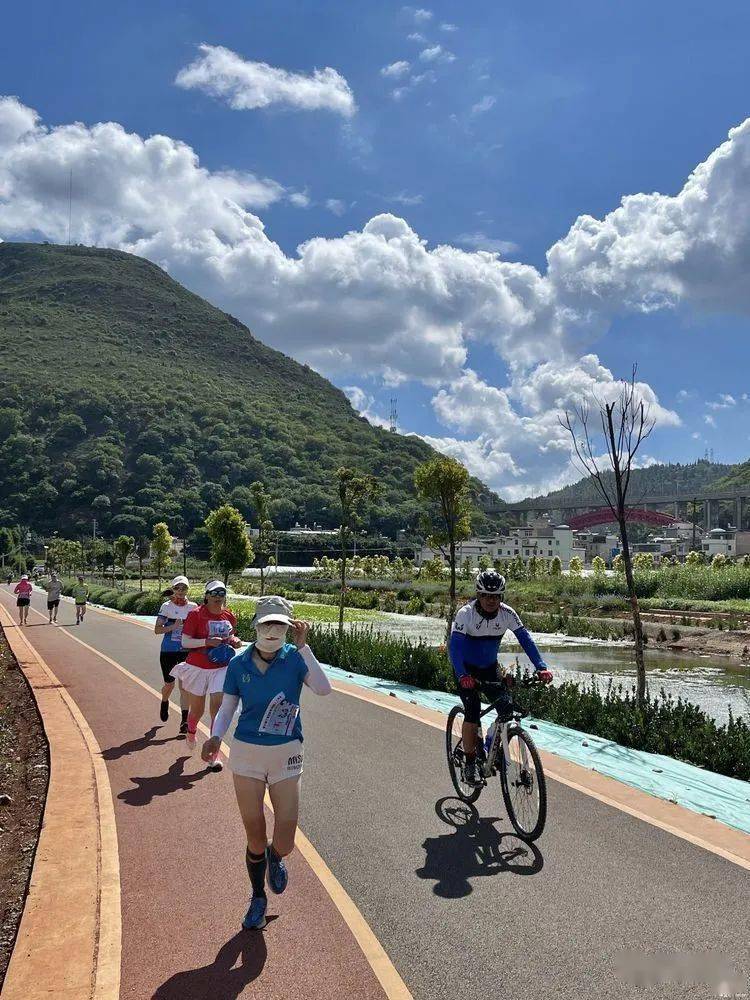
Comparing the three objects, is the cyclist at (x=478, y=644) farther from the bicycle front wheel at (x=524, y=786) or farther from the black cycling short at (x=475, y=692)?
the bicycle front wheel at (x=524, y=786)

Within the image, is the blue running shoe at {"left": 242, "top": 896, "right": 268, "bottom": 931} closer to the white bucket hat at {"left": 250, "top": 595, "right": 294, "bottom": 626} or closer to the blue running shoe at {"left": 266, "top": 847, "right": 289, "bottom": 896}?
the blue running shoe at {"left": 266, "top": 847, "right": 289, "bottom": 896}

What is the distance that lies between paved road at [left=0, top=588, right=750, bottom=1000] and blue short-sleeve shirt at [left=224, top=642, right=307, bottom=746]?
103 centimetres

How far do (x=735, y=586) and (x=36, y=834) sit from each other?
4405cm

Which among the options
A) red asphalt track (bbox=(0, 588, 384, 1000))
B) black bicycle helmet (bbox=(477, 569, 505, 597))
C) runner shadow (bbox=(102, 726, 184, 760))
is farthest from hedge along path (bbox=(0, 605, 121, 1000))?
black bicycle helmet (bbox=(477, 569, 505, 597))

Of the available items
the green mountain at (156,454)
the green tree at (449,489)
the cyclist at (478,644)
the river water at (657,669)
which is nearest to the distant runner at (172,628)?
the cyclist at (478,644)

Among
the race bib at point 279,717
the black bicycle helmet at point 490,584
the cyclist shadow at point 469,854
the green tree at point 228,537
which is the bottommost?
the cyclist shadow at point 469,854

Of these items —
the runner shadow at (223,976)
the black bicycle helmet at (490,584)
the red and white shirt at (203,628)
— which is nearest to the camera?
the runner shadow at (223,976)

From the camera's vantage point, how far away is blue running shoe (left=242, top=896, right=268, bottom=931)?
4.36 meters

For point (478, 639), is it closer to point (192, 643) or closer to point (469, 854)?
point (469, 854)

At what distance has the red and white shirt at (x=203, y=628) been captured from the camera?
8.12 meters

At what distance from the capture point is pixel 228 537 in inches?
1228

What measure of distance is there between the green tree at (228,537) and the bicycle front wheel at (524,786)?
2586 centimetres

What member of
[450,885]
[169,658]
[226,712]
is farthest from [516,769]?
[169,658]

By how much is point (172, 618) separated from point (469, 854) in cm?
551
